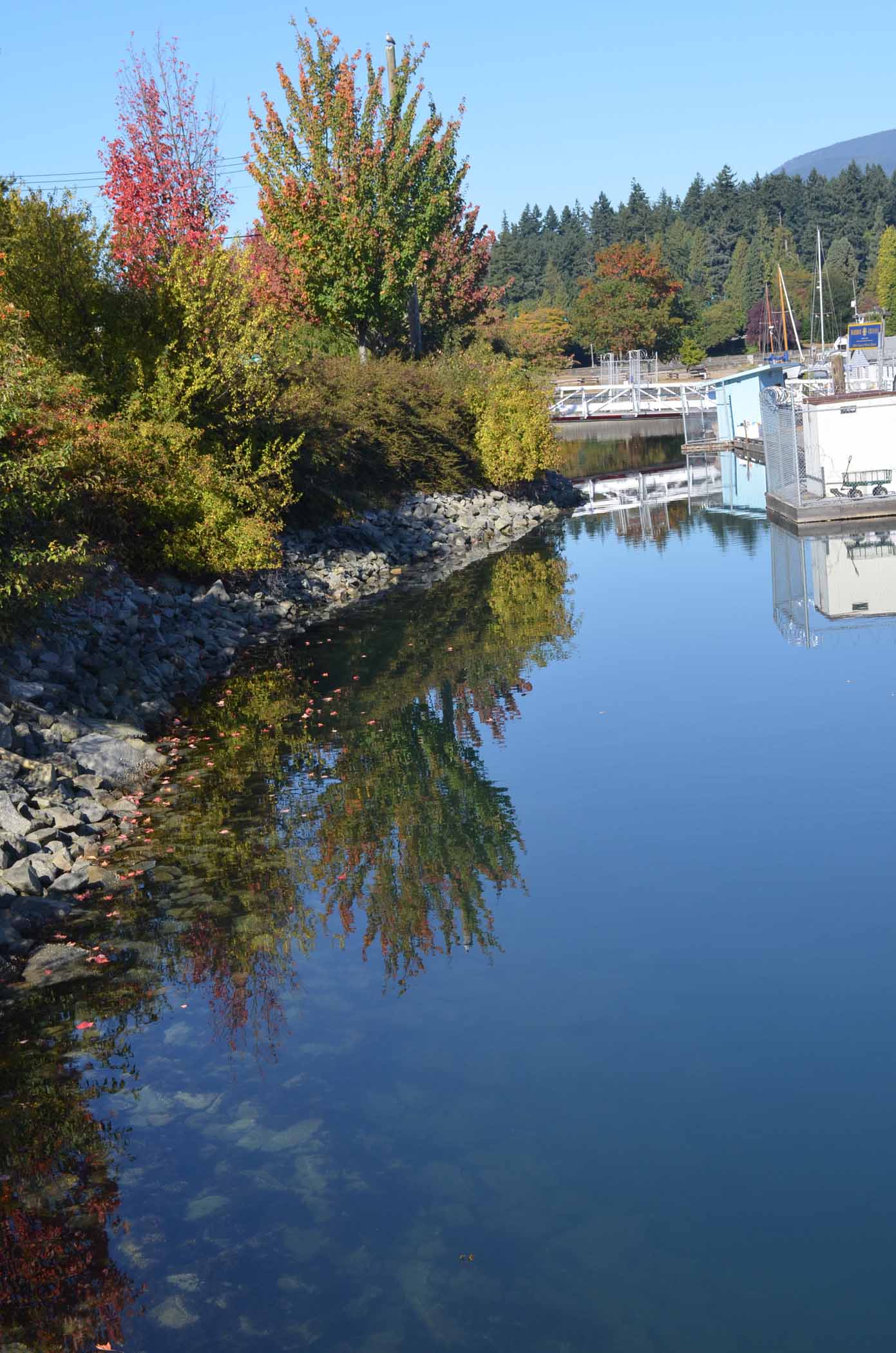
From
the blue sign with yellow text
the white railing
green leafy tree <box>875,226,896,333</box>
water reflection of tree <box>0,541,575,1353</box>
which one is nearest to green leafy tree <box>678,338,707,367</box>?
green leafy tree <box>875,226,896,333</box>

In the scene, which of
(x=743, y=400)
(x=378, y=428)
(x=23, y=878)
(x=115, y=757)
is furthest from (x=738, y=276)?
(x=23, y=878)

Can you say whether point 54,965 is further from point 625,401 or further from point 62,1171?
point 625,401

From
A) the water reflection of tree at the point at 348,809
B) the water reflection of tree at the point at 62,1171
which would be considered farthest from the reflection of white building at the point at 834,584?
the water reflection of tree at the point at 62,1171

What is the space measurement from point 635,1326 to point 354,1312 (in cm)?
151

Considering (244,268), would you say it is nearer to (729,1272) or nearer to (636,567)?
(636,567)

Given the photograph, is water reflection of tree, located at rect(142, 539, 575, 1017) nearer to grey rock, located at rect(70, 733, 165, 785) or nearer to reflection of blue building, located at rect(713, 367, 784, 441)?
grey rock, located at rect(70, 733, 165, 785)

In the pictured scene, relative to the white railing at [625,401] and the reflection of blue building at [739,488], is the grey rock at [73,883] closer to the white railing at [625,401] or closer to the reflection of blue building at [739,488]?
the reflection of blue building at [739,488]

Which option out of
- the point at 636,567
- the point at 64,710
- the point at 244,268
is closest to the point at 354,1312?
the point at 64,710

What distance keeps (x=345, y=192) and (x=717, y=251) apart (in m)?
133

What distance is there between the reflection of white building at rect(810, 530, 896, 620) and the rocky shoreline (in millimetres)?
9491

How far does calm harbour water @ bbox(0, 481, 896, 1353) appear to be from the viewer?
283 inches

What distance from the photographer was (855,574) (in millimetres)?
27094

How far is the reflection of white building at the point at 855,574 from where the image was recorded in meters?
24.1

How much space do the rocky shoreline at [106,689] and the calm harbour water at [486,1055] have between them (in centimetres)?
69
